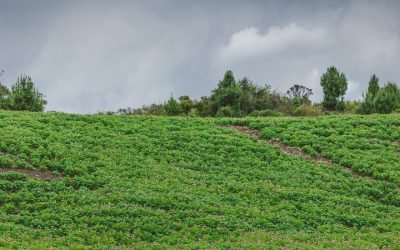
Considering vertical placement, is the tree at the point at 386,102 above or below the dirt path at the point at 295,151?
above

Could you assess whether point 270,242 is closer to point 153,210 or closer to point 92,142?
point 153,210

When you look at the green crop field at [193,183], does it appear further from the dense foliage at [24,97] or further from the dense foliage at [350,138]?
the dense foliage at [24,97]

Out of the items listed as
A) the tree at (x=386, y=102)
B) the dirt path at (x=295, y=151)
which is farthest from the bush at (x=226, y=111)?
the dirt path at (x=295, y=151)

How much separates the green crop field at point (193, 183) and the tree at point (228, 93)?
24.2m

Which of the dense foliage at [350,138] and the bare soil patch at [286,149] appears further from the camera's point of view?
the bare soil patch at [286,149]

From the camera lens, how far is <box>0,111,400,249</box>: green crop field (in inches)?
750

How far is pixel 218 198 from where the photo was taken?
23312mm

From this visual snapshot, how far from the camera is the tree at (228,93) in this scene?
63.0m

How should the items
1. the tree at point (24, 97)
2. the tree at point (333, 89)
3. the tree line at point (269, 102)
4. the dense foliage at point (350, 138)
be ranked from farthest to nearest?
1. the tree at point (333, 89)
2. the tree line at point (269, 102)
3. the tree at point (24, 97)
4. the dense foliage at point (350, 138)

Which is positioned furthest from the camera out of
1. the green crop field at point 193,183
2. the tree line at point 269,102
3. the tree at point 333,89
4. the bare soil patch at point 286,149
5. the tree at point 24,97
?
the tree at point 333,89

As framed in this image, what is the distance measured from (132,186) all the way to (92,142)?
7951 mm

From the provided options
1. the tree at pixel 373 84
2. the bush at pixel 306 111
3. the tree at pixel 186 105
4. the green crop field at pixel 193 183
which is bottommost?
the green crop field at pixel 193 183

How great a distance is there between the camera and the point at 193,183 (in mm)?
25266

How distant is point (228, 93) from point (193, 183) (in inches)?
1521
